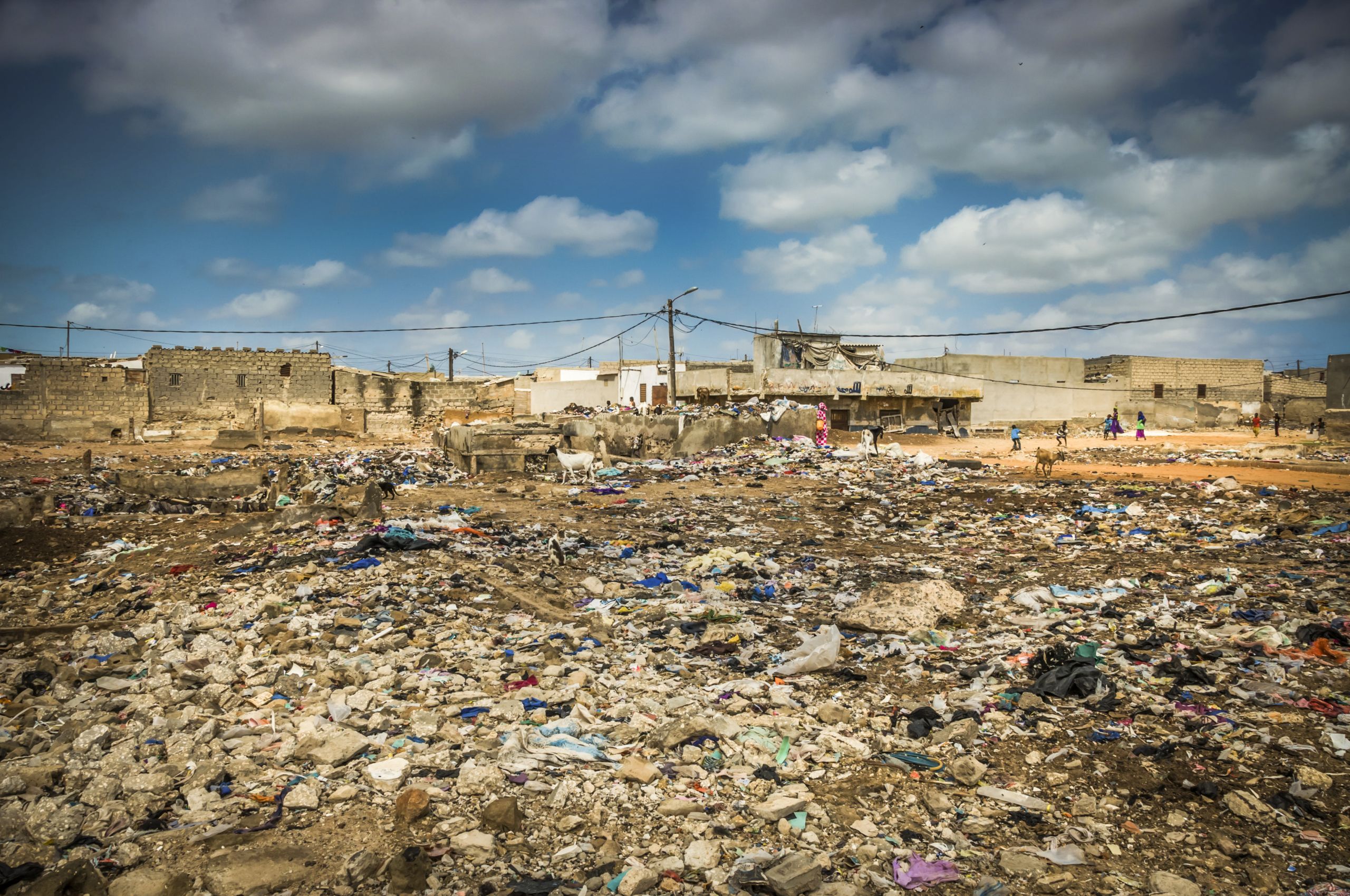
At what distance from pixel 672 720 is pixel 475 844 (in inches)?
50.2

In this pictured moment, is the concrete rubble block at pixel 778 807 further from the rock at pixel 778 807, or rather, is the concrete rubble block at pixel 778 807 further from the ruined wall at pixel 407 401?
the ruined wall at pixel 407 401

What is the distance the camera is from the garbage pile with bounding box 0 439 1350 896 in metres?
2.75

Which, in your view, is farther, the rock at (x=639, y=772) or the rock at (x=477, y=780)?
the rock at (x=639, y=772)

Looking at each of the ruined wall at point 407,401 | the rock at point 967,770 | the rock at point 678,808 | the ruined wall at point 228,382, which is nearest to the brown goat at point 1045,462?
the rock at point 967,770

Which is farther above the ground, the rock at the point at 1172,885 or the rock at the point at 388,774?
the rock at the point at 388,774

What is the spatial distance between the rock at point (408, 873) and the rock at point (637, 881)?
0.69m

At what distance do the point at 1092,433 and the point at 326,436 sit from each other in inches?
1126

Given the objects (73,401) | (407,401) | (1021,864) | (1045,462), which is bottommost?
(1021,864)

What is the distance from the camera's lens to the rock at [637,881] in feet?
8.55

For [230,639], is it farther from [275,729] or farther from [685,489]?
[685,489]

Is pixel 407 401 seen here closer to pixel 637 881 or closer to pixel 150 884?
pixel 150 884

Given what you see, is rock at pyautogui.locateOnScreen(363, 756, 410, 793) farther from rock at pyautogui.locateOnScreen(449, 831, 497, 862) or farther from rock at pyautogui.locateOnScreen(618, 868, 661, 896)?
rock at pyautogui.locateOnScreen(618, 868, 661, 896)

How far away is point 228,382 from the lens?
2627 cm

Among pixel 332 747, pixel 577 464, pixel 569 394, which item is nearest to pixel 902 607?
pixel 332 747
